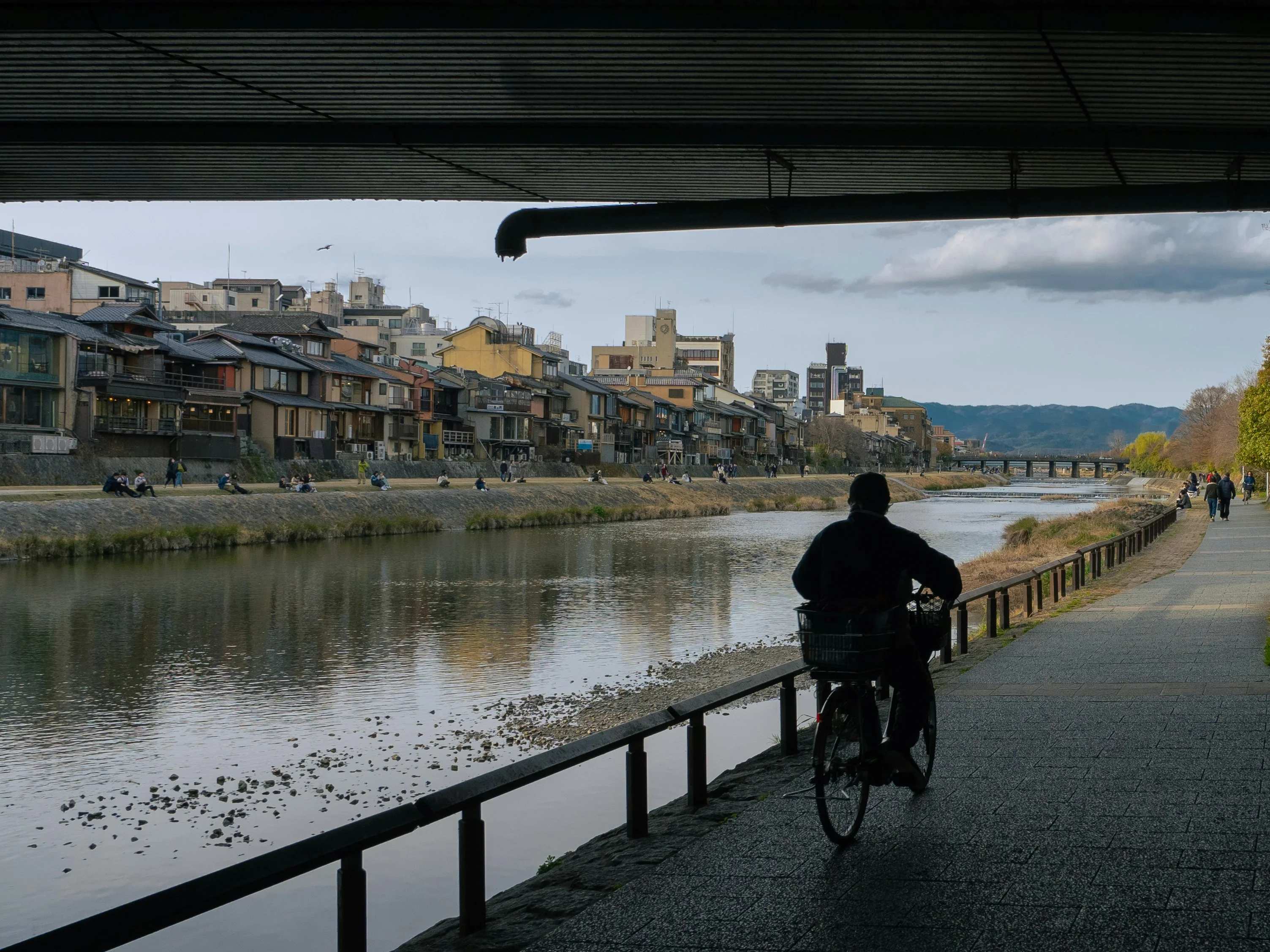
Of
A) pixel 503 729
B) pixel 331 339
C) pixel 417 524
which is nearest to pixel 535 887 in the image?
pixel 503 729

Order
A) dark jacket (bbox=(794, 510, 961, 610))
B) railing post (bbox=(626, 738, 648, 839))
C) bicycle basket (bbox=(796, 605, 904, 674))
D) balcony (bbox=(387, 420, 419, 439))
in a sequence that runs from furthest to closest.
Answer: balcony (bbox=(387, 420, 419, 439)) → railing post (bbox=(626, 738, 648, 839)) → dark jacket (bbox=(794, 510, 961, 610)) → bicycle basket (bbox=(796, 605, 904, 674))

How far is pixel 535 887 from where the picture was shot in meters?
5.88

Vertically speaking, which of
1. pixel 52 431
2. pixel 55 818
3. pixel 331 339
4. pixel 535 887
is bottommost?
pixel 55 818

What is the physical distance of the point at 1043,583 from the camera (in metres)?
19.0

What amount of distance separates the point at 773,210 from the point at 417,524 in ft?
123

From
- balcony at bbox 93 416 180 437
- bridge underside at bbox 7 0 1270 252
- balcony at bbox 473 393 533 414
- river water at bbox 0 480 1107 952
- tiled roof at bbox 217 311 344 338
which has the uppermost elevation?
tiled roof at bbox 217 311 344 338

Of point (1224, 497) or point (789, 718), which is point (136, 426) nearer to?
point (1224, 497)

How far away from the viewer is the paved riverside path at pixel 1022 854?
4258 millimetres

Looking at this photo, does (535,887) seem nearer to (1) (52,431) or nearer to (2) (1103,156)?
(2) (1103,156)

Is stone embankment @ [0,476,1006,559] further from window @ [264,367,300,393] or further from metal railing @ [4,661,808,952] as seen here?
metal railing @ [4,661,808,952]

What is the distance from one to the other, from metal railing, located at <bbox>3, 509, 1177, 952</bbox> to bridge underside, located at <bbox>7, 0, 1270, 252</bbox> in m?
3.55

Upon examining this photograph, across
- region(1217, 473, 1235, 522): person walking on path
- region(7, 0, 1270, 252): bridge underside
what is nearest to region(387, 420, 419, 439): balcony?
region(1217, 473, 1235, 522): person walking on path

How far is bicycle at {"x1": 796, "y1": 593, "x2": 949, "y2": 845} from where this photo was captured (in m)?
5.12

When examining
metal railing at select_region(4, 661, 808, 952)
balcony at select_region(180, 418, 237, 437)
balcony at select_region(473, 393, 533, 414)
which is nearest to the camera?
metal railing at select_region(4, 661, 808, 952)
